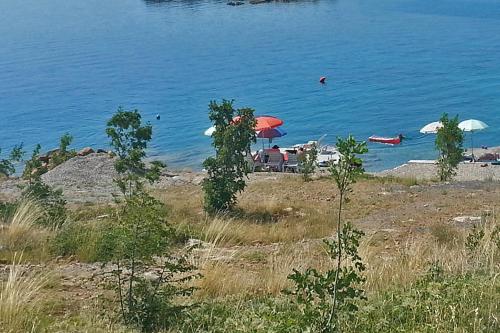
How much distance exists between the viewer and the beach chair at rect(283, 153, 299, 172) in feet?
85.7

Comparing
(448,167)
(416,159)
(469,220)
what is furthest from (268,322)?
(416,159)

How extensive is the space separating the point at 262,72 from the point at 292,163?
79.5ft

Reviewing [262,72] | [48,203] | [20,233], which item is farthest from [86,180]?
[262,72]

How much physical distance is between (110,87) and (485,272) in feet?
147

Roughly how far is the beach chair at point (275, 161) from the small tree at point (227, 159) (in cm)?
1258

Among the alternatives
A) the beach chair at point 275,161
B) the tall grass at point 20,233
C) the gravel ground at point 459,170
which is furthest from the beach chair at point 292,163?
the tall grass at point 20,233

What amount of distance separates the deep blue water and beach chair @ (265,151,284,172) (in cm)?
611

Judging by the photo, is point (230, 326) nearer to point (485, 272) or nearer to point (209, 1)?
point (485, 272)

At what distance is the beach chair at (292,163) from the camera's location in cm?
2612

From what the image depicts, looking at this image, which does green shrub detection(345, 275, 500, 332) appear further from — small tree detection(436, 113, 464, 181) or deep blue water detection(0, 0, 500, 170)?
deep blue water detection(0, 0, 500, 170)

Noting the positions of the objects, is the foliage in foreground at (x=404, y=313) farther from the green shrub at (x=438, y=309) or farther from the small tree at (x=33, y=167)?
the small tree at (x=33, y=167)

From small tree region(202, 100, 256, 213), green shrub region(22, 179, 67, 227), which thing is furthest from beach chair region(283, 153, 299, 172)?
green shrub region(22, 179, 67, 227)

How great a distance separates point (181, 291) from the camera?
191 inches

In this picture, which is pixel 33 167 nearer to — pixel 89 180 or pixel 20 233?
pixel 89 180
